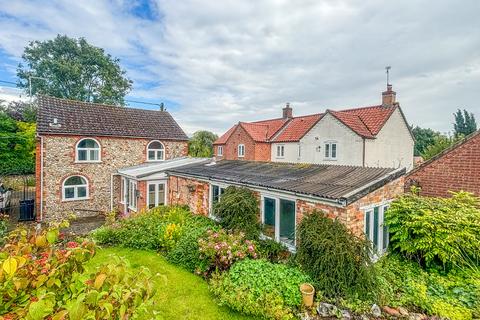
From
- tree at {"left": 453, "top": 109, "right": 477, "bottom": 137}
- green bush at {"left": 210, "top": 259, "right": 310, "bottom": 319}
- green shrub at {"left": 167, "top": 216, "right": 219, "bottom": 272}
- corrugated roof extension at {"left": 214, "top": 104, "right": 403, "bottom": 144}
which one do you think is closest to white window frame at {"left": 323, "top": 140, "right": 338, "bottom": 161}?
corrugated roof extension at {"left": 214, "top": 104, "right": 403, "bottom": 144}

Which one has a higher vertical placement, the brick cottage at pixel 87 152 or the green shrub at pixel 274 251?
the brick cottage at pixel 87 152

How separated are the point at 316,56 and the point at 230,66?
677 centimetres

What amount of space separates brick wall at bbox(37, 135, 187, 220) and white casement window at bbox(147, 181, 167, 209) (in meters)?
5.51

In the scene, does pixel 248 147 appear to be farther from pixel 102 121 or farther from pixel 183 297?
pixel 183 297

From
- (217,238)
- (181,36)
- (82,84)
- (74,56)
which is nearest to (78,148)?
(181,36)

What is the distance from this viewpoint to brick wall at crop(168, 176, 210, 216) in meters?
12.2

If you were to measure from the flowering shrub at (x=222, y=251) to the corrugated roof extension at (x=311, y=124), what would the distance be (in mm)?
16504

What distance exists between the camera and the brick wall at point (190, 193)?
482 inches

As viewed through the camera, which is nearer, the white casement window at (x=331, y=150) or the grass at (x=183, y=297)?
the grass at (x=183, y=297)

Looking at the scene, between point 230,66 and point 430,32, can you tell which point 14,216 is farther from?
point 430,32

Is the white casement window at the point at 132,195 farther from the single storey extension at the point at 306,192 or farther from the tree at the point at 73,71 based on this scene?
the tree at the point at 73,71

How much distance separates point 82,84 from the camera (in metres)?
38.7

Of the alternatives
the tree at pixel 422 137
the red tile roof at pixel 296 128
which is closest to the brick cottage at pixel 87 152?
the red tile roof at pixel 296 128

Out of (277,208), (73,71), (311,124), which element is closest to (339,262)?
(277,208)
